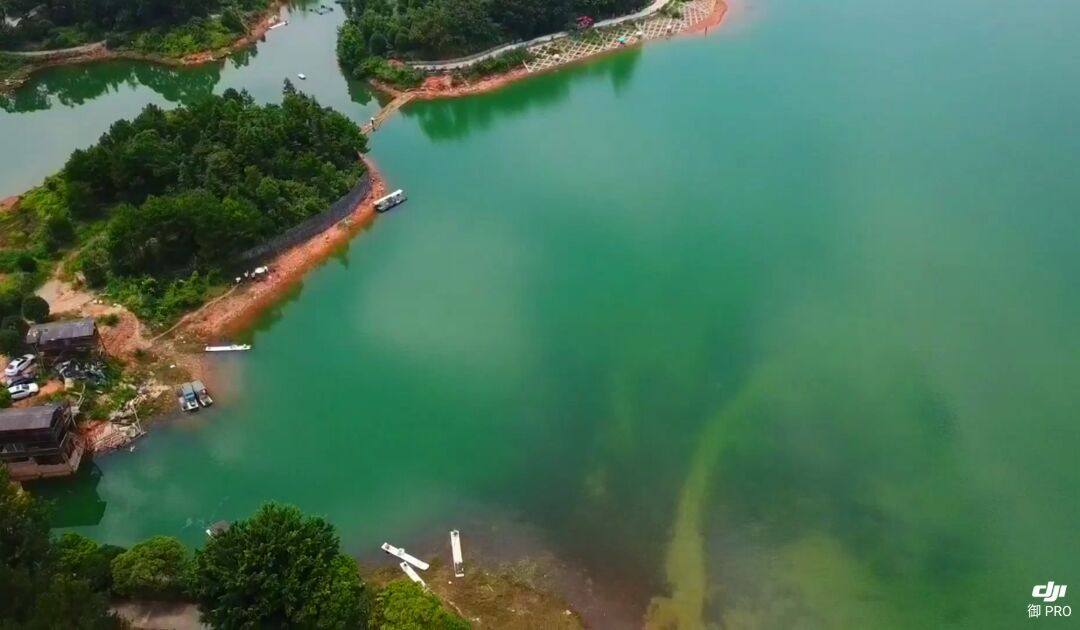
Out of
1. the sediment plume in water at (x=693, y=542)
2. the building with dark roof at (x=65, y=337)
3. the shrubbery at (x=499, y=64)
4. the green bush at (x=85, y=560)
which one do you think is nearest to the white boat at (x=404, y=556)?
the sediment plume in water at (x=693, y=542)

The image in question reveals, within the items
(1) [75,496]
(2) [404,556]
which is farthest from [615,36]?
(1) [75,496]

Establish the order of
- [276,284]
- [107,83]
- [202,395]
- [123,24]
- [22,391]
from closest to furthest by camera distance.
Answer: [22,391] < [202,395] < [276,284] < [107,83] < [123,24]

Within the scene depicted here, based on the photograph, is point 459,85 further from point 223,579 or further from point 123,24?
point 223,579

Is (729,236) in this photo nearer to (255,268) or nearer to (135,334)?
(255,268)

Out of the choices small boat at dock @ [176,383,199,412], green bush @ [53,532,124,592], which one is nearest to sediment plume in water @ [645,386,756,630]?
green bush @ [53,532,124,592]

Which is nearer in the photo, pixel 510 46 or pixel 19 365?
pixel 19 365

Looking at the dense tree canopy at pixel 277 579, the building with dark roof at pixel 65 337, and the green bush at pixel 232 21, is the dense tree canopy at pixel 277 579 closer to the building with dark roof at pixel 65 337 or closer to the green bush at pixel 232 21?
the building with dark roof at pixel 65 337
